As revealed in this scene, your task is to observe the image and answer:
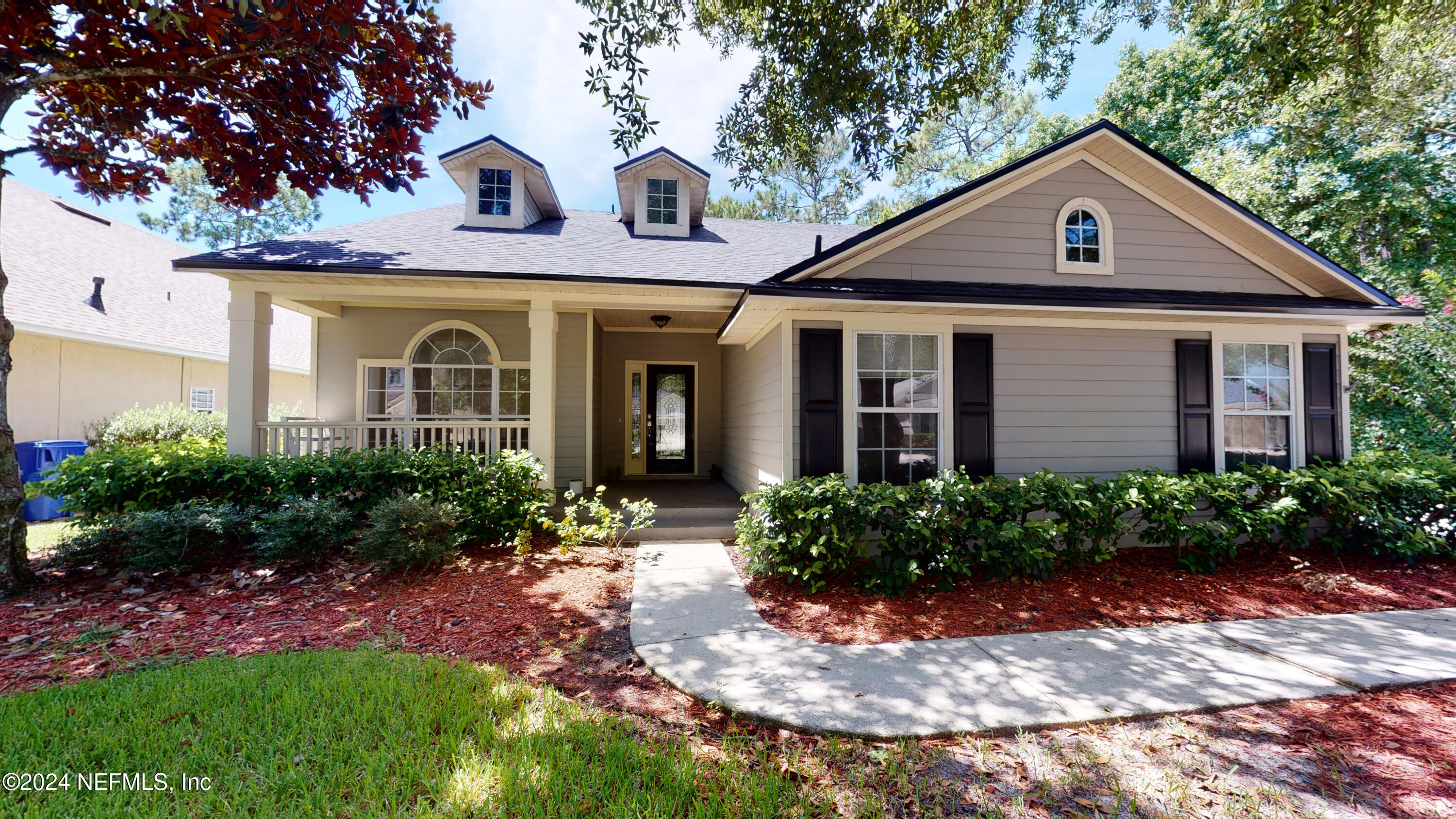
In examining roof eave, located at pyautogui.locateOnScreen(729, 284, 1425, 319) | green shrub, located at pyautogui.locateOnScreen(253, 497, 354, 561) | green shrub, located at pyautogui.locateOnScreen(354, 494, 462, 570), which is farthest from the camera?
roof eave, located at pyautogui.locateOnScreen(729, 284, 1425, 319)

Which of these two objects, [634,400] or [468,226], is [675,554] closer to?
[634,400]

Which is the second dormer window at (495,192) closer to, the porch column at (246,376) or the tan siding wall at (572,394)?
the tan siding wall at (572,394)

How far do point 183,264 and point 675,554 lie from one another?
6317 mm

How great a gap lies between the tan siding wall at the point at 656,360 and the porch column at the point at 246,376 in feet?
15.4

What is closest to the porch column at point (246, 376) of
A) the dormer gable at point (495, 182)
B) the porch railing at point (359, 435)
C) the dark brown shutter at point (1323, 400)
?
the porch railing at point (359, 435)

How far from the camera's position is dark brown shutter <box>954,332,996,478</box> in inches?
224

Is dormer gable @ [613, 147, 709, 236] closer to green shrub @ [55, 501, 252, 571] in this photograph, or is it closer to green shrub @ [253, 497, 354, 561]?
green shrub @ [253, 497, 354, 561]

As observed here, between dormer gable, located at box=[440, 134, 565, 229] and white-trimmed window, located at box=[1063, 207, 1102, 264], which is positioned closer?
white-trimmed window, located at box=[1063, 207, 1102, 264]

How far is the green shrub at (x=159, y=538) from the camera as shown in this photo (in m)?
4.55

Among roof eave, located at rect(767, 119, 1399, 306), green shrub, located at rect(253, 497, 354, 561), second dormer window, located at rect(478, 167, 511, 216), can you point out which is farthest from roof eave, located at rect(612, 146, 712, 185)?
green shrub, located at rect(253, 497, 354, 561)

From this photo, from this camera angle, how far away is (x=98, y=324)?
30.8 feet

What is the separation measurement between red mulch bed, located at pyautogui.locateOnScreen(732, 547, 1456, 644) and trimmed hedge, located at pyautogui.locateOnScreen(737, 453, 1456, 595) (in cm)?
16

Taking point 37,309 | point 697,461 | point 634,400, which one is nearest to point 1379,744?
point 697,461

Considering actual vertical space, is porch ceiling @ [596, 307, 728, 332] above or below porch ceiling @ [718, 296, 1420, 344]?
above
